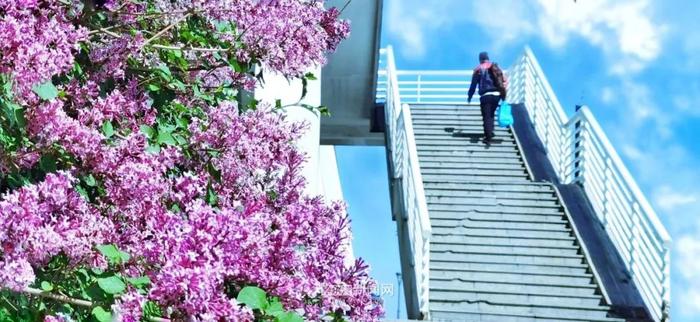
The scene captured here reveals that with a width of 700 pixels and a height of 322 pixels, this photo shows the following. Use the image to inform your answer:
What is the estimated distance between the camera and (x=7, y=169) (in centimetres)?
158

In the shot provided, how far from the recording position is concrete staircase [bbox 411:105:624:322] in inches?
222

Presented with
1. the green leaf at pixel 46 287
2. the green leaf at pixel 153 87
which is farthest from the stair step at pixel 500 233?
the green leaf at pixel 46 287

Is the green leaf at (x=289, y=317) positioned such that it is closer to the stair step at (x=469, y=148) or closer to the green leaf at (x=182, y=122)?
the green leaf at (x=182, y=122)

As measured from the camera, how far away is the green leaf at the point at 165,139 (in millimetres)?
1993

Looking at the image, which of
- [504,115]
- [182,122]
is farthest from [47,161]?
[504,115]

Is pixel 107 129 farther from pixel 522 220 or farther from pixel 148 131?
pixel 522 220

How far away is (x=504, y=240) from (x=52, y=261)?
5.60m

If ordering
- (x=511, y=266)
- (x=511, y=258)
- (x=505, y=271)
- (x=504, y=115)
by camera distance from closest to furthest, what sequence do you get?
(x=505, y=271) < (x=511, y=266) < (x=511, y=258) < (x=504, y=115)

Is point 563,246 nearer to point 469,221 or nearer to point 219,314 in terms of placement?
point 469,221

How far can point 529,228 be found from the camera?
704 cm

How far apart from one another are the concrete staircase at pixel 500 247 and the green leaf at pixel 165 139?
3637 millimetres

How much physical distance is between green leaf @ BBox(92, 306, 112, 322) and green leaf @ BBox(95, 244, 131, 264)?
0.27 ft

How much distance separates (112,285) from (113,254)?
56mm

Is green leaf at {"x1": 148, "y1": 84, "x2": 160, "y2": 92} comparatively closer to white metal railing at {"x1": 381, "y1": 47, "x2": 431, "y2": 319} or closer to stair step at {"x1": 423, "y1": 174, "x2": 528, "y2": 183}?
white metal railing at {"x1": 381, "y1": 47, "x2": 431, "y2": 319}
